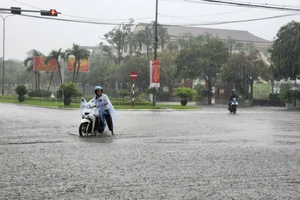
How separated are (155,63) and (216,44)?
57.4 feet

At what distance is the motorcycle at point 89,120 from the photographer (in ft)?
44.2

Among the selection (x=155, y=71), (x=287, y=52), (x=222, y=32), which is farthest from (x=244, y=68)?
(x=222, y=32)

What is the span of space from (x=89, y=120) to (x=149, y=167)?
601 centimetres

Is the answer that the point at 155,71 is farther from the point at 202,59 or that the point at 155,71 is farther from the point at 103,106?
the point at 103,106

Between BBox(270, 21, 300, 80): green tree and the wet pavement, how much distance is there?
27.6m

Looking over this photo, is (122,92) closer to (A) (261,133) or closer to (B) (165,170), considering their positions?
(A) (261,133)

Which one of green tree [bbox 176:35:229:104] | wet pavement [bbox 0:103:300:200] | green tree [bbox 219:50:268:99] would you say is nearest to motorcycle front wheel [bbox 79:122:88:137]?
wet pavement [bbox 0:103:300:200]

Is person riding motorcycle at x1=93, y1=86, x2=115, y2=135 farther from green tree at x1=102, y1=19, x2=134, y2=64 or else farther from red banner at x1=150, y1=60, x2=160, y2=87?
green tree at x1=102, y1=19, x2=134, y2=64

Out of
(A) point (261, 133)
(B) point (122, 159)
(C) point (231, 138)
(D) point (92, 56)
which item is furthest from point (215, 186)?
(D) point (92, 56)

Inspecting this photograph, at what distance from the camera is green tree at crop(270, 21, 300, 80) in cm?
3884

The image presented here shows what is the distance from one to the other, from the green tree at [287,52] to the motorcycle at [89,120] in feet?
95.7

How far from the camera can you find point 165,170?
24.7ft

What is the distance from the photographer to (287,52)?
39.6 metres

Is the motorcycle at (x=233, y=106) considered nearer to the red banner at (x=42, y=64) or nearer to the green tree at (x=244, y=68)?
the green tree at (x=244, y=68)
